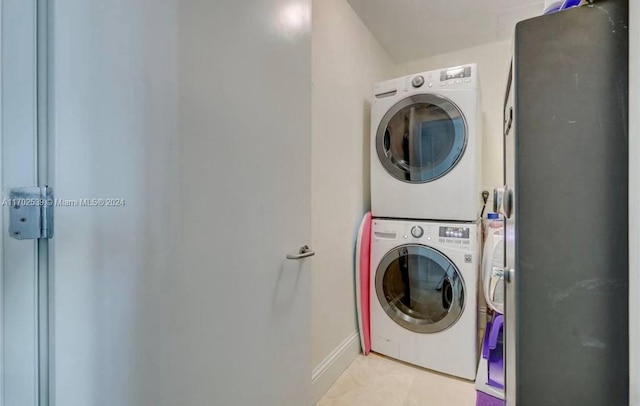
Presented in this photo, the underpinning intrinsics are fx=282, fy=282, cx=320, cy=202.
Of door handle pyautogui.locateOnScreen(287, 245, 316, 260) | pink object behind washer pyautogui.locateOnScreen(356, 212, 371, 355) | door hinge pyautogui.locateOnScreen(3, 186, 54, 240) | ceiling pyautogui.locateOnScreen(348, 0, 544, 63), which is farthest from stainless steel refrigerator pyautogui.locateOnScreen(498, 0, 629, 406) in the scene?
ceiling pyautogui.locateOnScreen(348, 0, 544, 63)

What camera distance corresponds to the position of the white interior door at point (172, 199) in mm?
568

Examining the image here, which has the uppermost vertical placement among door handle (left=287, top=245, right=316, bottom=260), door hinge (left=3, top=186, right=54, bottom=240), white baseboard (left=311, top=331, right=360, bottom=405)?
door hinge (left=3, top=186, right=54, bottom=240)

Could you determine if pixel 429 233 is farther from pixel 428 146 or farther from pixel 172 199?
pixel 172 199

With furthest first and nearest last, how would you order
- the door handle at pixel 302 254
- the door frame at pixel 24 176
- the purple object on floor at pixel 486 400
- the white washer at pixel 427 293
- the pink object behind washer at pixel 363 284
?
the pink object behind washer at pixel 363 284
the white washer at pixel 427 293
the purple object on floor at pixel 486 400
the door handle at pixel 302 254
the door frame at pixel 24 176

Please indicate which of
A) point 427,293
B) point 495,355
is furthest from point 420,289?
point 495,355

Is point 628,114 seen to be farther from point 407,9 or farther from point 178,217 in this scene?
point 407,9

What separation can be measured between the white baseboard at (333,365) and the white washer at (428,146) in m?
0.92

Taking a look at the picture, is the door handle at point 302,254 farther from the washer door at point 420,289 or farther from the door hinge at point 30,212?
the washer door at point 420,289

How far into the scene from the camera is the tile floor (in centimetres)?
156

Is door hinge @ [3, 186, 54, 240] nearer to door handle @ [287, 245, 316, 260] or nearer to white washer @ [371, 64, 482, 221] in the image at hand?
door handle @ [287, 245, 316, 260]

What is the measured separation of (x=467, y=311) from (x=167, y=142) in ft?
5.97
